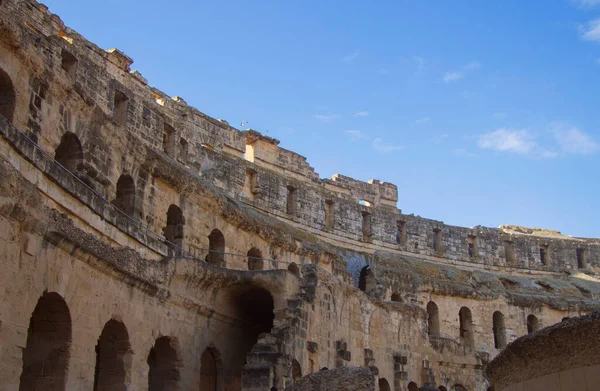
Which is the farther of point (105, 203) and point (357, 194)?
point (357, 194)

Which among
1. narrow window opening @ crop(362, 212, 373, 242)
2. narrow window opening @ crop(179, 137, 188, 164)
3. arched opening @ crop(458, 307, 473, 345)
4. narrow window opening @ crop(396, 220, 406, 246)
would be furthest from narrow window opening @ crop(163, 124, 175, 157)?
narrow window opening @ crop(396, 220, 406, 246)

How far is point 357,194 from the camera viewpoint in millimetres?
36469

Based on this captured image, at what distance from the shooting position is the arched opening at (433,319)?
91.7 feet

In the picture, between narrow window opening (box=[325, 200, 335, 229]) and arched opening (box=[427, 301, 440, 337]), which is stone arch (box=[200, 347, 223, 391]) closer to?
arched opening (box=[427, 301, 440, 337])

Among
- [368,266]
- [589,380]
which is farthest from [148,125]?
[589,380]

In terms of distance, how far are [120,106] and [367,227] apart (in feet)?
47.0

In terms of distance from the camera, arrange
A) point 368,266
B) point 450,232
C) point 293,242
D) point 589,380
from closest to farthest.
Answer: point 589,380, point 293,242, point 368,266, point 450,232

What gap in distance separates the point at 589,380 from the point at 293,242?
16.8m

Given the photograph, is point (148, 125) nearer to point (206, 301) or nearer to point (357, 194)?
point (206, 301)

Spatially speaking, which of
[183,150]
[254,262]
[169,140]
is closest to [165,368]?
[254,262]

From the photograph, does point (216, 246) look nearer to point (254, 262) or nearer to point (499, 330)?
point (254, 262)

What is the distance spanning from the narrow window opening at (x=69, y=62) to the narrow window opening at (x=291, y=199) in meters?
11.8

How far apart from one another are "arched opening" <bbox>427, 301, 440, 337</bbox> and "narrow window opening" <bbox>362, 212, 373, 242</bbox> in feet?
14.8

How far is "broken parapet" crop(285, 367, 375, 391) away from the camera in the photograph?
927cm
